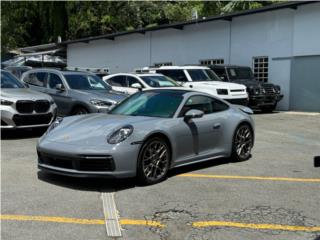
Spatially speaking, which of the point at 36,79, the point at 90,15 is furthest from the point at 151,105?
the point at 90,15

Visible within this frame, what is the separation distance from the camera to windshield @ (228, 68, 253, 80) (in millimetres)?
21327

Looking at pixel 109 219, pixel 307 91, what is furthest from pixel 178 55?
pixel 109 219

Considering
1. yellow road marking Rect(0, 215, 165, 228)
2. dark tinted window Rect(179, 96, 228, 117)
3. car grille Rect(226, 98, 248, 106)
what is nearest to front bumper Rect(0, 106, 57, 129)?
dark tinted window Rect(179, 96, 228, 117)

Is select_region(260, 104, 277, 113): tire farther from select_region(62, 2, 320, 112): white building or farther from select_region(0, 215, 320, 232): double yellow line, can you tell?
select_region(0, 215, 320, 232): double yellow line

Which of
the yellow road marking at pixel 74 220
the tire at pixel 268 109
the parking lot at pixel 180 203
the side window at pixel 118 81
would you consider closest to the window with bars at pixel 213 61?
the tire at pixel 268 109

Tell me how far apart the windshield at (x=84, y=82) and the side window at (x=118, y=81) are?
12.1ft

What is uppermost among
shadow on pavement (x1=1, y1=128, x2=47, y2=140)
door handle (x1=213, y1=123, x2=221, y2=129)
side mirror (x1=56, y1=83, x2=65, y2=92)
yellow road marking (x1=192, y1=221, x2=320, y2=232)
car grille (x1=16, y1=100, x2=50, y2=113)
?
side mirror (x1=56, y1=83, x2=65, y2=92)

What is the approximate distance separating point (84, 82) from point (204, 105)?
19.6ft

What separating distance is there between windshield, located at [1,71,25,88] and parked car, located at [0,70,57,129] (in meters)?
0.24

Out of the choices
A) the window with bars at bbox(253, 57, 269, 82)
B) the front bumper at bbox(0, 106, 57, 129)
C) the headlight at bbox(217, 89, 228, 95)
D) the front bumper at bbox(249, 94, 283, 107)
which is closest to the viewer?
the front bumper at bbox(0, 106, 57, 129)

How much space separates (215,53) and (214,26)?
4.76ft

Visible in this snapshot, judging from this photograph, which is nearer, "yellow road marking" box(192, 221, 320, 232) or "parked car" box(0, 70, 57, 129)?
"yellow road marking" box(192, 221, 320, 232)

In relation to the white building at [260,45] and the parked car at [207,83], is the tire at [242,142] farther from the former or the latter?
the white building at [260,45]

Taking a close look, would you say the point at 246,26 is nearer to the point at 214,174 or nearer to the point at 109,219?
the point at 214,174
